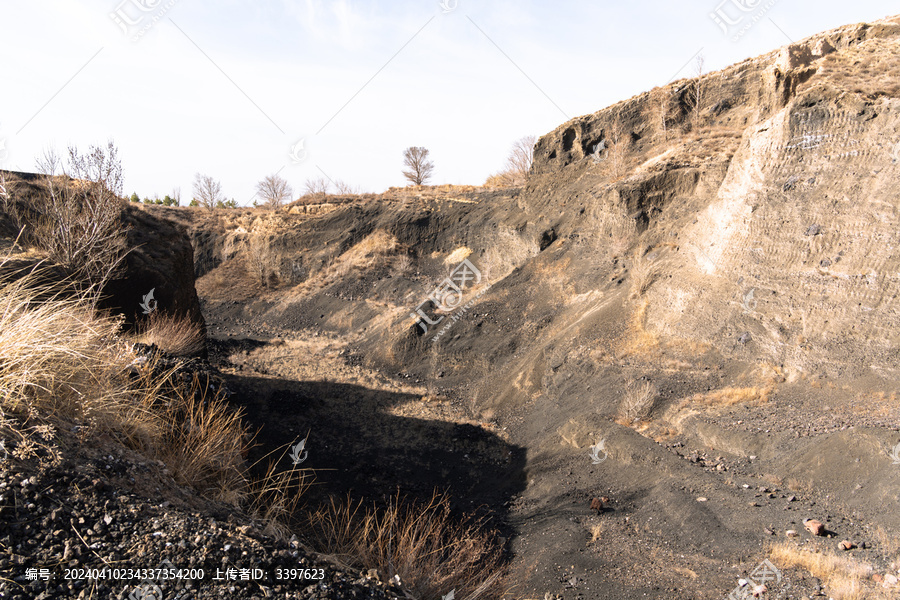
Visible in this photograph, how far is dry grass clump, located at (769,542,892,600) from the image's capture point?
5.07m

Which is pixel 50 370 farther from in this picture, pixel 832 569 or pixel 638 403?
pixel 638 403

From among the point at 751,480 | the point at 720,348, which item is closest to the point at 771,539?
the point at 751,480

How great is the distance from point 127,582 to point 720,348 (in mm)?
11388

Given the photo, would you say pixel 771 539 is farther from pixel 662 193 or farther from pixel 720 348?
pixel 662 193

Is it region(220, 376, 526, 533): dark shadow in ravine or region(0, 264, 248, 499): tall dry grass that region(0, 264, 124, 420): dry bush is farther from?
region(220, 376, 526, 533): dark shadow in ravine

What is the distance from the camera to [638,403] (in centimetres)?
1034

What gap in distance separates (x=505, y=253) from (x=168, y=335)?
13823 mm

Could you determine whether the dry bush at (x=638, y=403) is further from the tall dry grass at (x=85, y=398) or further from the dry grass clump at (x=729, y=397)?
the tall dry grass at (x=85, y=398)

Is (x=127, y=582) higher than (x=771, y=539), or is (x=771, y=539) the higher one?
(x=127, y=582)

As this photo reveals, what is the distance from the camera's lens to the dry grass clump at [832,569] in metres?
5.07

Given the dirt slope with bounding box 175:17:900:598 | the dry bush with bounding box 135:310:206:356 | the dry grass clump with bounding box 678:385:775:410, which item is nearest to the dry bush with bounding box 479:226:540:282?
the dirt slope with bounding box 175:17:900:598

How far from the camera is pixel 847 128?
11.8m

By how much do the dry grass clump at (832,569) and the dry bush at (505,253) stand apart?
1415 centimetres

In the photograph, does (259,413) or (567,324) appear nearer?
(259,413)
